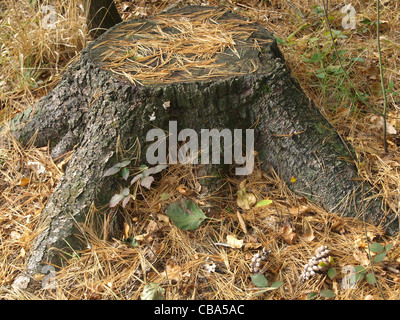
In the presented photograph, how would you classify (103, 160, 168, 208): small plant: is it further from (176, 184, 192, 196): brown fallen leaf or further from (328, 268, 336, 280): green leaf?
(328, 268, 336, 280): green leaf

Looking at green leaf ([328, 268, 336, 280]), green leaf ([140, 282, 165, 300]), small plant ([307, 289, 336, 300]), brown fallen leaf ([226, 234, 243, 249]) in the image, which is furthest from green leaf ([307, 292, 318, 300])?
green leaf ([140, 282, 165, 300])

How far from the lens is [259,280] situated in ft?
5.08

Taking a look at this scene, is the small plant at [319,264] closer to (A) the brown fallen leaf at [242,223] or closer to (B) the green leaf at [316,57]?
(A) the brown fallen leaf at [242,223]

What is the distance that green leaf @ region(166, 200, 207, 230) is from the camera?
1734 millimetres

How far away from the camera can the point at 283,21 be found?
296 centimetres

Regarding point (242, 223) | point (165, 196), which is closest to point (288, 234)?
point (242, 223)

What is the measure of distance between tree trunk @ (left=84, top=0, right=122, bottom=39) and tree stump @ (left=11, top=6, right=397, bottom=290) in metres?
0.82

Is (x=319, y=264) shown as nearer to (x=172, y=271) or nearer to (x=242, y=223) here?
(x=242, y=223)

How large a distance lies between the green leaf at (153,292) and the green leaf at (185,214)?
30cm

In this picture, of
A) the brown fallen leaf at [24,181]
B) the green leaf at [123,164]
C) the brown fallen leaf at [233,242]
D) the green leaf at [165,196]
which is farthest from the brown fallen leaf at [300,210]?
the brown fallen leaf at [24,181]

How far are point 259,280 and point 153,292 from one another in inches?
17.3

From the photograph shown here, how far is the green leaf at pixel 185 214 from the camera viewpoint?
1734 millimetres

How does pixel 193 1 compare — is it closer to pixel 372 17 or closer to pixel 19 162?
pixel 372 17

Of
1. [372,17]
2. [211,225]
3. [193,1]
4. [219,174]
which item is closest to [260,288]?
[211,225]
